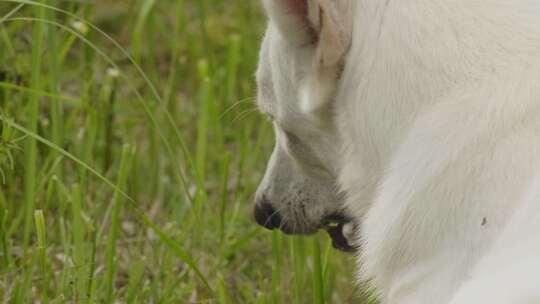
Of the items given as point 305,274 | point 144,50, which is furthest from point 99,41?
point 305,274

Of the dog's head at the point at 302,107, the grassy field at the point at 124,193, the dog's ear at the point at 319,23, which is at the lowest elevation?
the grassy field at the point at 124,193

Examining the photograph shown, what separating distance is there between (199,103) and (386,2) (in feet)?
7.38

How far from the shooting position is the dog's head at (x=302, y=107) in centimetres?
178

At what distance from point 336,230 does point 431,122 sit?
2.23 ft

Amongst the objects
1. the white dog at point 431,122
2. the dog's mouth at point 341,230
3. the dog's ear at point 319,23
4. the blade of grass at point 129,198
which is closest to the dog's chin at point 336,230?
the dog's mouth at point 341,230

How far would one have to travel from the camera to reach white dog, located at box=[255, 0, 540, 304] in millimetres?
1655

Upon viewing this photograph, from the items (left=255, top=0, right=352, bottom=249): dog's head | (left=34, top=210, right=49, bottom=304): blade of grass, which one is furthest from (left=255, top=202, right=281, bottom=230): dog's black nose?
(left=34, top=210, right=49, bottom=304): blade of grass

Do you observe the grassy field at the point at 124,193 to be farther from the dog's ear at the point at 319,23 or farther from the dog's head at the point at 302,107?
the dog's ear at the point at 319,23

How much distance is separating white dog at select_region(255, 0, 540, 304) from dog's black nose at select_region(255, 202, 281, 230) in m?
0.47

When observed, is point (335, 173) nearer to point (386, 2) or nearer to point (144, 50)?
point (386, 2)

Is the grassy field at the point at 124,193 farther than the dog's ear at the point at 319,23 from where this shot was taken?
Yes

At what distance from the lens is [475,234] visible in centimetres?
167

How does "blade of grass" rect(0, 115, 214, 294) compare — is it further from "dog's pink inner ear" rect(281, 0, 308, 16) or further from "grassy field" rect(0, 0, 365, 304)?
"dog's pink inner ear" rect(281, 0, 308, 16)

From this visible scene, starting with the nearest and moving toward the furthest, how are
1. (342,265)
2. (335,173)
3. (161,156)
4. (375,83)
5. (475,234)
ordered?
(475,234)
(375,83)
(335,173)
(342,265)
(161,156)
